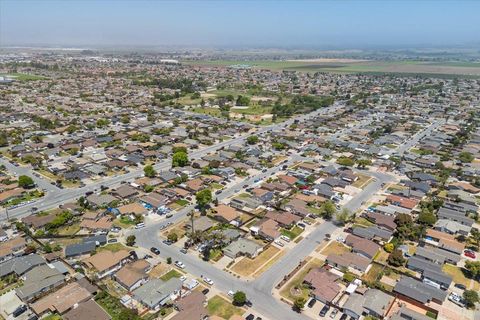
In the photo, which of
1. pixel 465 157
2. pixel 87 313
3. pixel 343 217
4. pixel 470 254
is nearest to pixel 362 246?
pixel 343 217

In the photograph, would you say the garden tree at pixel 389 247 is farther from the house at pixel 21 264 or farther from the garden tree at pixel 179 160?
the house at pixel 21 264

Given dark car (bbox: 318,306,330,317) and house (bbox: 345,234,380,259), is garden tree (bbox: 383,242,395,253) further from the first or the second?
dark car (bbox: 318,306,330,317)

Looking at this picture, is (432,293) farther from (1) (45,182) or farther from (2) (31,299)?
(1) (45,182)

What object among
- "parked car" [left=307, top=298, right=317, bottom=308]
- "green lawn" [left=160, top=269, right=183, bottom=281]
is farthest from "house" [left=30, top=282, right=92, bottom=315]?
"parked car" [left=307, top=298, right=317, bottom=308]

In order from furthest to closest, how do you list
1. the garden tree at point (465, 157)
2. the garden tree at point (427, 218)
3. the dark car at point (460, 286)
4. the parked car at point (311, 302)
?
1. the garden tree at point (465, 157)
2. the garden tree at point (427, 218)
3. the dark car at point (460, 286)
4. the parked car at point (311, 302)

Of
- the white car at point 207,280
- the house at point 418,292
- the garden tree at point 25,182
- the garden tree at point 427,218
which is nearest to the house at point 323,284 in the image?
the house at point 418,292

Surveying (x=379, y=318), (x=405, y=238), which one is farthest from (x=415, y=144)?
(x=379, y=318)
